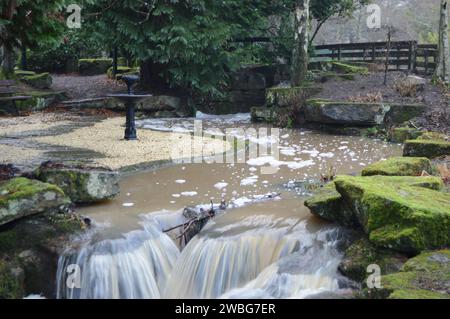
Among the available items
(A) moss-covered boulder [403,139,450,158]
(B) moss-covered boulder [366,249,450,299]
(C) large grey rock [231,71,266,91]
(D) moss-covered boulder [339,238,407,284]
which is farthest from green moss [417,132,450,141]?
(C) large grey rock [231,71,266,91]

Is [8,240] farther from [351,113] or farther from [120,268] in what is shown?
[351,113]

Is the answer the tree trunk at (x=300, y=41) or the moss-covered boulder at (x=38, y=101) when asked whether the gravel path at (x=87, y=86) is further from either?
the tree trunk at (x=300, y=41)

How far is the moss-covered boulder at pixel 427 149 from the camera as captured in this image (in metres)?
10.8

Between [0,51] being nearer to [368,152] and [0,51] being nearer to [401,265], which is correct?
[368,152]

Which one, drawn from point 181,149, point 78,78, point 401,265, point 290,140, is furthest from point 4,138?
point 78,78

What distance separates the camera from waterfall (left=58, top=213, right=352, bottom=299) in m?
6.10

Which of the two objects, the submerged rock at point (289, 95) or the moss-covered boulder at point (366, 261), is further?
the submerged rock at point (289, 95)

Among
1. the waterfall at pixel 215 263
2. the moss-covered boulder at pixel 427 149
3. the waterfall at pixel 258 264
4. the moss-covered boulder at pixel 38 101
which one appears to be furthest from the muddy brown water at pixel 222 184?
the moss-covered boulder at pixel 38 101

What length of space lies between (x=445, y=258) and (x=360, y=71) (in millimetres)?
16449

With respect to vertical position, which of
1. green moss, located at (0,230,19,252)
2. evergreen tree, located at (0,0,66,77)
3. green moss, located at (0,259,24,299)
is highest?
evergreen tree, located at (0,0,66,77)

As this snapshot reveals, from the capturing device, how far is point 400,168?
8.51 metres

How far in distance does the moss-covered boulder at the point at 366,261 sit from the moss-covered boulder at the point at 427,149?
5429mm

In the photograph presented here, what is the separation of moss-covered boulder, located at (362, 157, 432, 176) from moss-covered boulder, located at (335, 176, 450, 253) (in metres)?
1.55

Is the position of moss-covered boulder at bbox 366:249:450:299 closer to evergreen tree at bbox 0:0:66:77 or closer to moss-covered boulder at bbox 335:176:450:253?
moss-covered boulder at bbox 335:176:450:253
